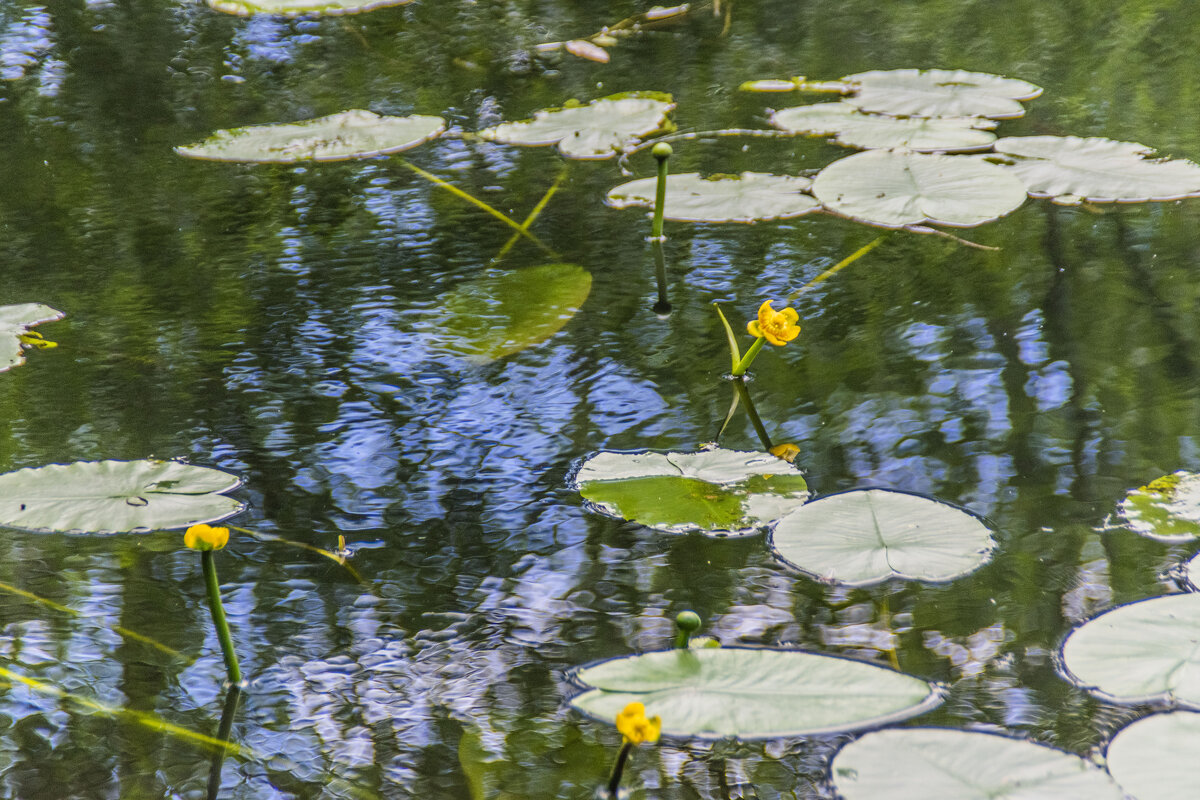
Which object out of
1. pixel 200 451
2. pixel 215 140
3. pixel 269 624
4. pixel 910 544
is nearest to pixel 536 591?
pixel 269 624

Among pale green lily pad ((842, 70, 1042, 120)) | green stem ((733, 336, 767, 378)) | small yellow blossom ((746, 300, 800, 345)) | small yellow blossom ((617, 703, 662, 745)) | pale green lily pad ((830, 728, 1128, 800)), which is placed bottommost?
pale green lily pad ((830, 728, 1128, 800))

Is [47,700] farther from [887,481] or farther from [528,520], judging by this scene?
[887,481]

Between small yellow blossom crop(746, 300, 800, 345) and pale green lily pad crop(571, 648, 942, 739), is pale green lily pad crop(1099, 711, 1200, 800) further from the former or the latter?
small yellow blossom crop(746, 300, 800, 345)

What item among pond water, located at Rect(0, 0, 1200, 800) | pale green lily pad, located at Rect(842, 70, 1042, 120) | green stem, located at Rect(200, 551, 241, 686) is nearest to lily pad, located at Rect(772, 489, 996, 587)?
pond water, located at Rect(0, 0, 1200, 800)

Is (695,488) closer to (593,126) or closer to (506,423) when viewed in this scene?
(506,423)

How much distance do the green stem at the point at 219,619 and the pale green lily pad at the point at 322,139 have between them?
3.92 feet

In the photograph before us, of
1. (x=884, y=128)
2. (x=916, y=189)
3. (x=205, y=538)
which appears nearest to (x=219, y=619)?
(x=205, y=538)

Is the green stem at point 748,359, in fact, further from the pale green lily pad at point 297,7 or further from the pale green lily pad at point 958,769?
the pale green lily pad at point 297,7

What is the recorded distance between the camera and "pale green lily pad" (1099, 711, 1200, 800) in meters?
0.63

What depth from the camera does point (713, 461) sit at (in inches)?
39.5

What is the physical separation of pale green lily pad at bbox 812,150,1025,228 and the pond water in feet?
0.14

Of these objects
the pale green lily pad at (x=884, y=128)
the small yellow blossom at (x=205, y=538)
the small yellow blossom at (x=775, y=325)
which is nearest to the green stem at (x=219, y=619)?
the small yellow blossom at (x=205, y=538)

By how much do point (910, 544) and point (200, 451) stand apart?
27.7 inches

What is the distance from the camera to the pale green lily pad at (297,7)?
2.56 metres
